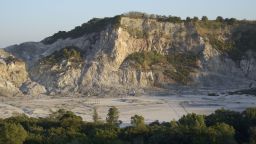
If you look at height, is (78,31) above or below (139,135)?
above

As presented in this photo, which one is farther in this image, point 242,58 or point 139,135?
point 242,58

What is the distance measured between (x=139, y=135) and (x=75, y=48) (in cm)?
4999

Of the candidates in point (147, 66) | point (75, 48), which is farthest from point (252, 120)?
point (75, 48)

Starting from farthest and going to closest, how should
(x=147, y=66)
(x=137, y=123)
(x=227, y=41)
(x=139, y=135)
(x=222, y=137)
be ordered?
(x=227, y=41), (x=147, y=66), (x=137, y=123), (x=139, y=135), (x=222, y=137)

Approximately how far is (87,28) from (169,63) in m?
14.5

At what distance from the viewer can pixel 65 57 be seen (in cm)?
8100

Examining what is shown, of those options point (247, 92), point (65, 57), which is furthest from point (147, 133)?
point (65, 57)

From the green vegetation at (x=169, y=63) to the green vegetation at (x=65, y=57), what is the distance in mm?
6441

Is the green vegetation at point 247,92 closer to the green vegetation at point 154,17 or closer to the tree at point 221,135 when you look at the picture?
the green vegetation at point 154,17

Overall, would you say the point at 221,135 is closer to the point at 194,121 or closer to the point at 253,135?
the point at 253,135

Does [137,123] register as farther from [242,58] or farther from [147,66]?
[242,58]

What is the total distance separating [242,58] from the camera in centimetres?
8475

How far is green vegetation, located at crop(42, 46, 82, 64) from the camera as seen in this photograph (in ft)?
265

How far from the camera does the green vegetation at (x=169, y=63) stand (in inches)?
3135
